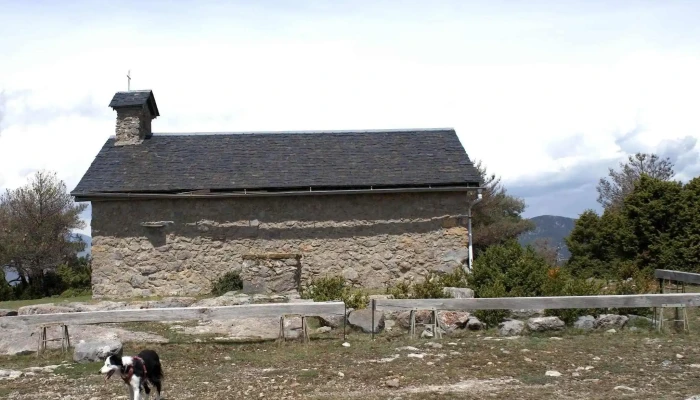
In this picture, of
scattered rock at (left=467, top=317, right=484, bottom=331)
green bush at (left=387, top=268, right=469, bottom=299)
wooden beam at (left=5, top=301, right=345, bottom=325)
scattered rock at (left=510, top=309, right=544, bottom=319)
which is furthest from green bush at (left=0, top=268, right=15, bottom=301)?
scattered rock at (left=510, top=309, right=544, bottom=319)

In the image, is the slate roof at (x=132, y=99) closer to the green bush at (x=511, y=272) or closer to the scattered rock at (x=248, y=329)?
the scattered rock at (x=248, y=329)

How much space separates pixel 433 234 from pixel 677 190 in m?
6.95

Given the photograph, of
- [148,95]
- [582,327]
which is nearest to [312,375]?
[582,327]

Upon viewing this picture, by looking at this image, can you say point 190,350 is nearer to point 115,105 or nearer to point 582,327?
point 582,327

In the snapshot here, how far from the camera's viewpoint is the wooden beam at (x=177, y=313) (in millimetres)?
10977

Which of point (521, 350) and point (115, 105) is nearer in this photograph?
point (521, 350)

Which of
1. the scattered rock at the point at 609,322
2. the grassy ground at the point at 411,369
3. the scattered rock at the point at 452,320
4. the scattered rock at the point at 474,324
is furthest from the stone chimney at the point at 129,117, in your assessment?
the scattered rock at the point at 609,322

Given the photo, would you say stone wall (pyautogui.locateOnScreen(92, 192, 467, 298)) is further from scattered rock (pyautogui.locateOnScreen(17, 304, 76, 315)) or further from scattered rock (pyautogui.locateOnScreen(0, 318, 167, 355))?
scattered rock (pyautogui.locateOnScreen(0, 318, 167, 355))

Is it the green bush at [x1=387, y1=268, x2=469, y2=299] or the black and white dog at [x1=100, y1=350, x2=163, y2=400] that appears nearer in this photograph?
the black and white dog at [x1=100, y1=350, x2=163, y2=400]

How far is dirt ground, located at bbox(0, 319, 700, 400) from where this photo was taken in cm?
791

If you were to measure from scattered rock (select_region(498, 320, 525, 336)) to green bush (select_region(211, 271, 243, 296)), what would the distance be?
31.0 feet

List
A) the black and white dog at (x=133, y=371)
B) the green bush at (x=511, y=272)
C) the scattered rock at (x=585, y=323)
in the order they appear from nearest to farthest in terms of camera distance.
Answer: the black and white dog at (x=133, y=371) < the scattered rock at (x=585, y=323) < the green bush at (x=511, y=272)

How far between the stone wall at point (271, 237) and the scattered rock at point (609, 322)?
831cm

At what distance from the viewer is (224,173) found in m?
20.4
